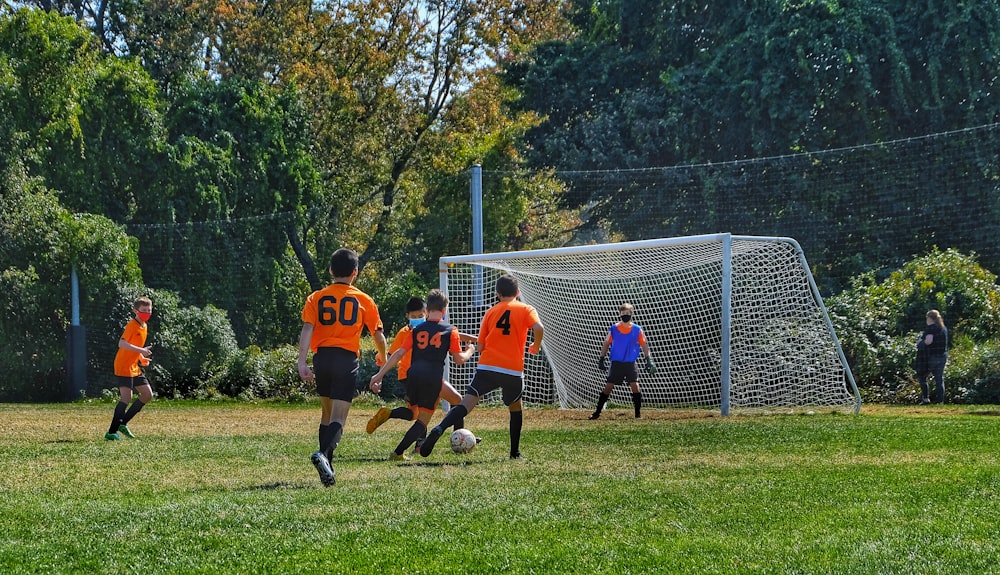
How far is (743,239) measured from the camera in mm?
→ 17344

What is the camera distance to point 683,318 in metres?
20.2

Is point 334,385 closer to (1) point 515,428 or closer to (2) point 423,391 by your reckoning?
(2) point 423,391

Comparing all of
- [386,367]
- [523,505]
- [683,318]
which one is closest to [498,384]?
[386,367]

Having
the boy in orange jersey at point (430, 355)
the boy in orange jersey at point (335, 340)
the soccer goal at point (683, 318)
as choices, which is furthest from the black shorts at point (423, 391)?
the soccer goal at point (683, 318)

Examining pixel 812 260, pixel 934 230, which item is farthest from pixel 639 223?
pixel 934 230

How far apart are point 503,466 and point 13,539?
448 centimetres

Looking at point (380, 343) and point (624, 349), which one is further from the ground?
point (380, 343)

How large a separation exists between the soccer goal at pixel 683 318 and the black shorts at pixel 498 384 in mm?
6895

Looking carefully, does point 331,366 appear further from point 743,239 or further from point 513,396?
point 743,239

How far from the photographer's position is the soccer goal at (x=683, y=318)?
18312mm

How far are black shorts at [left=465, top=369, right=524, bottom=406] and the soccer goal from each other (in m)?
6.90

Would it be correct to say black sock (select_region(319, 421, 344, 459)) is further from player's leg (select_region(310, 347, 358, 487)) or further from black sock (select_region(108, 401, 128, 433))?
black sock (select_region(108, 401, 128, 433))

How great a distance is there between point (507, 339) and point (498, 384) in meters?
0.42

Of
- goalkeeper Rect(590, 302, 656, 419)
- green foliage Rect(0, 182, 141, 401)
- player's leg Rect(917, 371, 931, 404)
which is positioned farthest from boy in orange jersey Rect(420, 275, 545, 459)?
green foliage Rect(0, 182, 141, 401)
